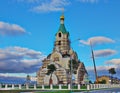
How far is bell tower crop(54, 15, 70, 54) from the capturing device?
154 metres

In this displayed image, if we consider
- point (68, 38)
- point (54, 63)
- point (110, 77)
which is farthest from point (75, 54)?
point (110, 77)

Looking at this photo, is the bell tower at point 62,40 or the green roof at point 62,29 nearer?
the bell tower at point 62,40

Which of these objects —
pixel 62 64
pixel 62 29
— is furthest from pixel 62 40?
pixel 62 64

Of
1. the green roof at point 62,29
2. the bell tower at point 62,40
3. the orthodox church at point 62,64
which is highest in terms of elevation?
the green roof at point 62,29

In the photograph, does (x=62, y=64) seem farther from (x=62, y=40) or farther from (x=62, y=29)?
(x=62, y=29)

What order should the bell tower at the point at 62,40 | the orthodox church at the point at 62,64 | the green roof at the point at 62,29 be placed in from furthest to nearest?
the green roof at the point at 62,29, the bell tower at the point at 62,40, the orthodox church at the point at 62,64

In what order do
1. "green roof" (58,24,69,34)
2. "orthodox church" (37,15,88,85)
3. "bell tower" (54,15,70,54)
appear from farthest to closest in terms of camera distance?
"green roof" (58,24,69,34) < "bell tower" (54,15,70,54) < "orthodox church" (37,15,88,85)

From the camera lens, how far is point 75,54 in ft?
516

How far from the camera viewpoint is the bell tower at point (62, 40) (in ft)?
506

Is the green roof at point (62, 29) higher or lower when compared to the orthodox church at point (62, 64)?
higher

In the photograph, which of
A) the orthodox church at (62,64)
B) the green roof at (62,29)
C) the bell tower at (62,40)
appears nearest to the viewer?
the orthodox church at (62,64)

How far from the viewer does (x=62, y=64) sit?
148875mm

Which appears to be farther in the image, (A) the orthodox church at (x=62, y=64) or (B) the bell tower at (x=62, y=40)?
(B) the bell tower at (x=62, y=40)

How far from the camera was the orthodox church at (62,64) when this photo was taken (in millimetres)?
139250
